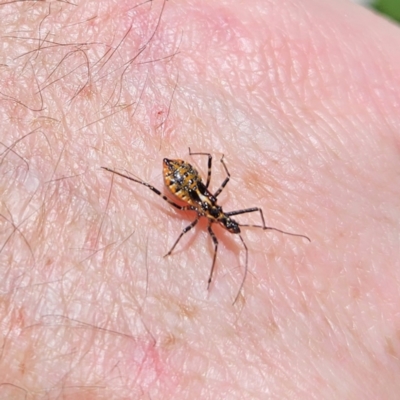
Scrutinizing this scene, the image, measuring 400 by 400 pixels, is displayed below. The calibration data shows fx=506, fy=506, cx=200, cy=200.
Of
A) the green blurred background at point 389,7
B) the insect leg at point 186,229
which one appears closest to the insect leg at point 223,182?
the insect leg at point 186,229

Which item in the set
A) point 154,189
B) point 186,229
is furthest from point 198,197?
point 154,189

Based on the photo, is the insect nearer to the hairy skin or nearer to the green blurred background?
the hairy skin

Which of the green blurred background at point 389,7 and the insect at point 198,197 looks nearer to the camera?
the insect at point 198,197

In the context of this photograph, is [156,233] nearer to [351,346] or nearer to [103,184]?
[103,184]

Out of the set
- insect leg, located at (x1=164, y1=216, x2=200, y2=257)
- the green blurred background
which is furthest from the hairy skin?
the green blurred background

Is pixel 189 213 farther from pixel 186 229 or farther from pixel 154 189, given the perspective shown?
pixel 154 189

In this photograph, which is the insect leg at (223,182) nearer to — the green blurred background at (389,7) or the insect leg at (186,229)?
the insect leg at (186,229)
